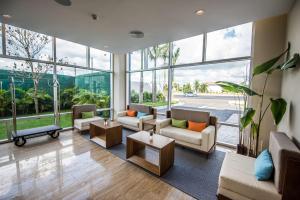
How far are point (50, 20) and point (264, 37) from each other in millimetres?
4514

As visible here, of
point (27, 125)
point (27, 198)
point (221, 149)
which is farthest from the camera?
point (27, 125)

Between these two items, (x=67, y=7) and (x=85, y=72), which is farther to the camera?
(x=85, y=72)

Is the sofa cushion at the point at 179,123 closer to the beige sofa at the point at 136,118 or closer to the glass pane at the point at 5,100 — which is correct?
the beige sofa at the point at 136,118

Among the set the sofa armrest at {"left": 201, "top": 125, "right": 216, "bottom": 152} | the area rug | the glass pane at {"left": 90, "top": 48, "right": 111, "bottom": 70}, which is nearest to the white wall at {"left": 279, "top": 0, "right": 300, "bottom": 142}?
the sofa armrest at {"left": 201, "top": 125, "right": 216, "bottom": 152}

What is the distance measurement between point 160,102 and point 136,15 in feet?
10.9

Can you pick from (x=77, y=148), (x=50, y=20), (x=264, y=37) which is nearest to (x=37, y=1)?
(x=50, y=20)

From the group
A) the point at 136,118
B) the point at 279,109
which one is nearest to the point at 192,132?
the point at 279,109

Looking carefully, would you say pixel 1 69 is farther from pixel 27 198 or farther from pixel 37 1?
pixel 27 198

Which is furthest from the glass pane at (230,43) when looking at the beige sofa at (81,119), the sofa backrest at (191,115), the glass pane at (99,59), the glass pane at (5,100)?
the glass pane at (5,100)

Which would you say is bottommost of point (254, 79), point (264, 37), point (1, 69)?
point (254, 79)

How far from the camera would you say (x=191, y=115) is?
3.83 meters

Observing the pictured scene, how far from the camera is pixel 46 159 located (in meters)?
2.91

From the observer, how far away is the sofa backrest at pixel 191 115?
3.61 m

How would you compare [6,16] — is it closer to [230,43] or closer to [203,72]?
[203,72]
